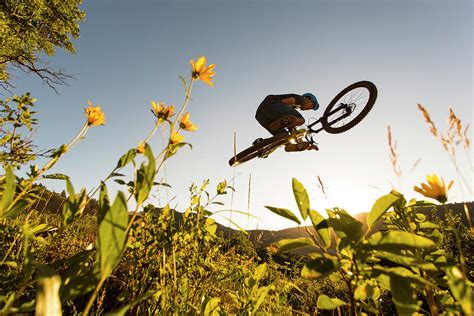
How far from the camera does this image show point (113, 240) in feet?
Result: 1.71

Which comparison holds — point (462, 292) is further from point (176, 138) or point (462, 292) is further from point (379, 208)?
point (176, 138)

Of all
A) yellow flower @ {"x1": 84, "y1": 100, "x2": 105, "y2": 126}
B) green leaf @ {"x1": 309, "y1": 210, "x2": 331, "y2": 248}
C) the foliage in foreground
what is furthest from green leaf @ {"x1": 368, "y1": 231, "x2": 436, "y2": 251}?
yellow flower @ {"x1": 84, "y1": 100, "x2": 105, "y2": 126}

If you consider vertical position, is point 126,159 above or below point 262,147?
below

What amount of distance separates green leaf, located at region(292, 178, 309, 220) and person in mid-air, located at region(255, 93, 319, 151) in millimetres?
4959

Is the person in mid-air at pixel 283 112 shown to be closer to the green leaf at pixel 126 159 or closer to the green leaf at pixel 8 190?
the green leaf at pixel 126 159

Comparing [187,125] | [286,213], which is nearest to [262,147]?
[187,125]

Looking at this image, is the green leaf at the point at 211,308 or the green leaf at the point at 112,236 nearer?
the green leaf at the point at 112,236

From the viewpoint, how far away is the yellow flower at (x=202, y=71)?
3.76ft

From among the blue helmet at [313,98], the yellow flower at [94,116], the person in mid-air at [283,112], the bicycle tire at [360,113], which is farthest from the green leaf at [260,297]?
the blue helmet at [313,98]

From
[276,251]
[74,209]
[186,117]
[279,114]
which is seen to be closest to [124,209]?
[74,209]

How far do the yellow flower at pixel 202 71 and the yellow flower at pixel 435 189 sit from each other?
0.92m

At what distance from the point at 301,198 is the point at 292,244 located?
4.8 inches

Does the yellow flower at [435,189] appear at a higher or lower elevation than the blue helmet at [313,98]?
lower

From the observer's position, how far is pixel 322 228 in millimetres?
667
